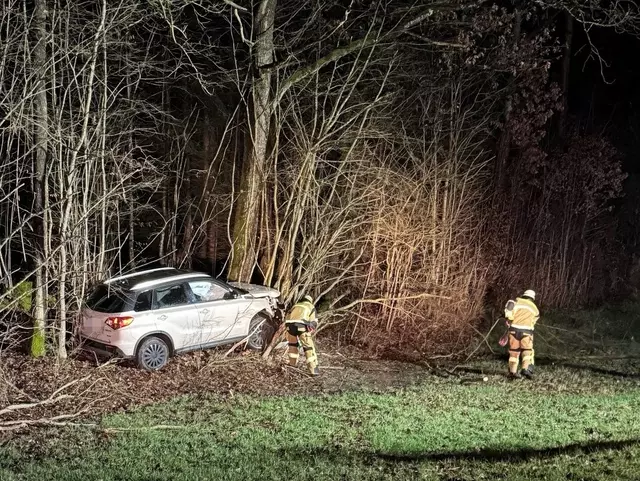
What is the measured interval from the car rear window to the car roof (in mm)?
146

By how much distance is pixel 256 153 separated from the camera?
13219 millimetres

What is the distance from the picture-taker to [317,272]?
14.0 m

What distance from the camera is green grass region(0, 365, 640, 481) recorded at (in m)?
6.20

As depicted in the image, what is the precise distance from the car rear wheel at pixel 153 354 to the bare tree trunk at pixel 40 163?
1.63 m

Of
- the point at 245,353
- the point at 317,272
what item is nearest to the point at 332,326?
the point at 317,272

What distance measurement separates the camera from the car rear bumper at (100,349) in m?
10.7

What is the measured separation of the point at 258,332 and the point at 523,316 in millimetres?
5003

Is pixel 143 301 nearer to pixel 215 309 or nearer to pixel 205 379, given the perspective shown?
pixel 215 309

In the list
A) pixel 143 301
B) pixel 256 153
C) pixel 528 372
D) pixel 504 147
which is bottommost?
pixel 528 372

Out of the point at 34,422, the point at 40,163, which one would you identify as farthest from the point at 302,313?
the point at 40,163

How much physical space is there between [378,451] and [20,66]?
26.9 feet

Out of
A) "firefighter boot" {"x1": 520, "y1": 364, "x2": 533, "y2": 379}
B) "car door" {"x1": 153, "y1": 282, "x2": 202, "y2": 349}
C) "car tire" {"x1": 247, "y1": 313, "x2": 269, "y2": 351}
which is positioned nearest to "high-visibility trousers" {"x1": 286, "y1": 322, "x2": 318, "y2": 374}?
"car tire" {"x1": 247, "y1": 313, "x2": 269, "y2": 351}

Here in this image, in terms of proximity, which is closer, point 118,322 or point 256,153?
point 118,322

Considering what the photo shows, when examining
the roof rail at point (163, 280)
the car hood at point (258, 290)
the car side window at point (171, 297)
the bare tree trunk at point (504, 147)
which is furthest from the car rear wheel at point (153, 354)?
the bare tree trunk at point (504, 147)
